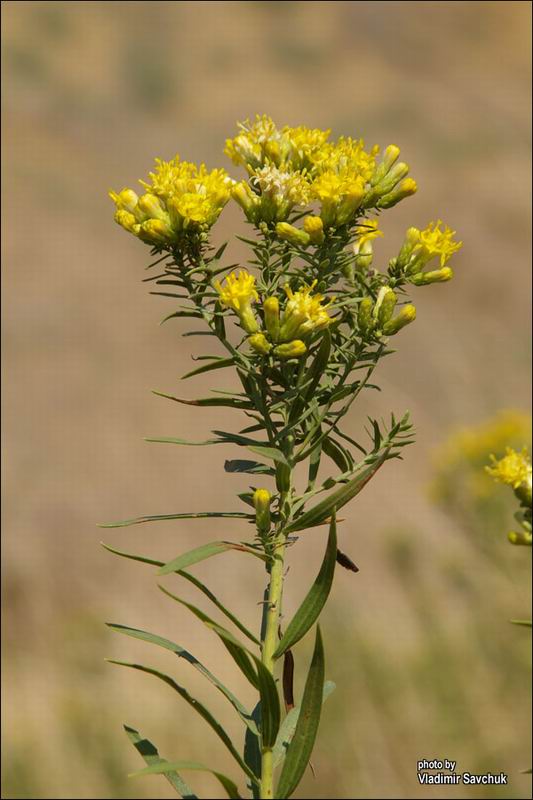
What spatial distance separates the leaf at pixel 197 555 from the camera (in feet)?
3.41

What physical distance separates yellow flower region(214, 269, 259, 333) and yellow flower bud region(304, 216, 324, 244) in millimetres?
103

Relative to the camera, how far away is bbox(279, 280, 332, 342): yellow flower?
1.18 metres

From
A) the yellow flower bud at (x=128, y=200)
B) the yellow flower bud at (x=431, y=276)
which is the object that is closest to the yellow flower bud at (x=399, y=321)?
the yellow flower bud at (x=431, y=276)

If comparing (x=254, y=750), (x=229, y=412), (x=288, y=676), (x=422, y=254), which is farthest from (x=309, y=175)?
(x=229, y=412)

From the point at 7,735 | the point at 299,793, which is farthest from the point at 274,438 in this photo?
the point at 7,735

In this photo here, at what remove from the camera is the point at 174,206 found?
48.6 inches

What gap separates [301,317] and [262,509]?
0.87 feet

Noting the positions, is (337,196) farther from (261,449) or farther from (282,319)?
(261,449)

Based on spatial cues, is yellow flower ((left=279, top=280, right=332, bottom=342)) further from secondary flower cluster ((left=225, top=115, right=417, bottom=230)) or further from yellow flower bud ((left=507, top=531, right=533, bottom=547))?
yellow flower bud ((left=507, top=531, right=533, bottom=547))

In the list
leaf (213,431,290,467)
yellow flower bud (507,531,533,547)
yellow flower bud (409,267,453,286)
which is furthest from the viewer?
yellow flower bud (507,531,533,547)

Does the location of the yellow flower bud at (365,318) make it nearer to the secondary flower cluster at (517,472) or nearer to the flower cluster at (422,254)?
the flower cluster at (422,254)

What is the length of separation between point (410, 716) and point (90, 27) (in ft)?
65.8

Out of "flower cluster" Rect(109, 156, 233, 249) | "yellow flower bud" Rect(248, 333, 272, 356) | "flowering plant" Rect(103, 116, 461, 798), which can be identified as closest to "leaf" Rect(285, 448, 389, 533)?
"flowering plant" Rect(103, 116, 461, 798)

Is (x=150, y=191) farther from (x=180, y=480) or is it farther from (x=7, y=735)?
(x=180, y=480)
